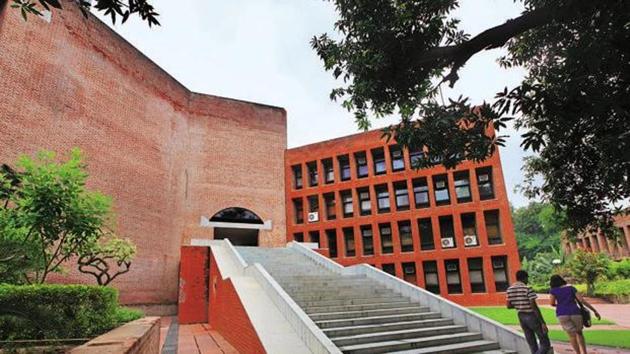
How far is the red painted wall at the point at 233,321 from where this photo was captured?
6.23m

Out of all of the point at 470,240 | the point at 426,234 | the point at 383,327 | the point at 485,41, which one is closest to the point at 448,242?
the point at 470,240

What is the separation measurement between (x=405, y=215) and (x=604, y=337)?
12.5 meters

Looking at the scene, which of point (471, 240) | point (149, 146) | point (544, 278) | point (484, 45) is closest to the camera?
point (484, 45)

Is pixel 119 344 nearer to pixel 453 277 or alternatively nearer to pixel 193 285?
pixel 193 285

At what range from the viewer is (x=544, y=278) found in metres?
33.4

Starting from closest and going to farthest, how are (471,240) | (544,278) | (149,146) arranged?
(149,146), (471,240), (544,278)

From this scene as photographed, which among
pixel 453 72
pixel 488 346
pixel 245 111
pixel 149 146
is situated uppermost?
pixel 245 111

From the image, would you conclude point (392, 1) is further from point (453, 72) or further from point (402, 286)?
point (402, 286)

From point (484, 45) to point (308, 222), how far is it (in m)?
18.7

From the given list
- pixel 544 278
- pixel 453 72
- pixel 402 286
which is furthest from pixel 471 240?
pixel 544 278

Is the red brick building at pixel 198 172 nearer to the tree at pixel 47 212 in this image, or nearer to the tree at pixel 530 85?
the tree at pixel 47 212

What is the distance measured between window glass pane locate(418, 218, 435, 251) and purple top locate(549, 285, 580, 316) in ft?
46.0

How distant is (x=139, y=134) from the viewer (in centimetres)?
1620

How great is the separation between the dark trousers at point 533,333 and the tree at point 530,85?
209cm
